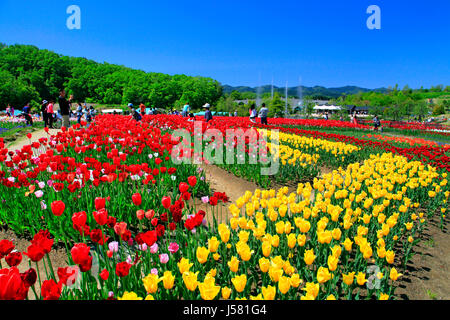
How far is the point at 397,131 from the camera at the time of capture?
25984 millimetres

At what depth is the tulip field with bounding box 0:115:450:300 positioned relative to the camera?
1926mm

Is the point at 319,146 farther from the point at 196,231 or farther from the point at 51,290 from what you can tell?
the point at 51,290

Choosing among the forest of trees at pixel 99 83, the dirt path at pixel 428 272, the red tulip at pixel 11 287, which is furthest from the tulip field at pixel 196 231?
the forest of trees at pixel 99 83

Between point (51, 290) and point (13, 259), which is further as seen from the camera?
point (13, 259)

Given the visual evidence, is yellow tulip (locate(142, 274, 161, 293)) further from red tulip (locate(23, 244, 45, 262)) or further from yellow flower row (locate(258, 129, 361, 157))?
yellow flower row (locate(258, 129, 361, 157))

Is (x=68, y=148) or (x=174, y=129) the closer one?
(x=68, y=148)

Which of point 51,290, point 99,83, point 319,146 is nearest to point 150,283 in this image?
point 51,290

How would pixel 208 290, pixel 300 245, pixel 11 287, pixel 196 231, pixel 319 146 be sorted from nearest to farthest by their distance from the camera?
pixel 11 287 < pixel 208 290 < pixel 300 245 < pixel 196 231 < pixel 319 146

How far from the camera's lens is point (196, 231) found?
293 cm

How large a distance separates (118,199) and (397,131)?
28.3m
